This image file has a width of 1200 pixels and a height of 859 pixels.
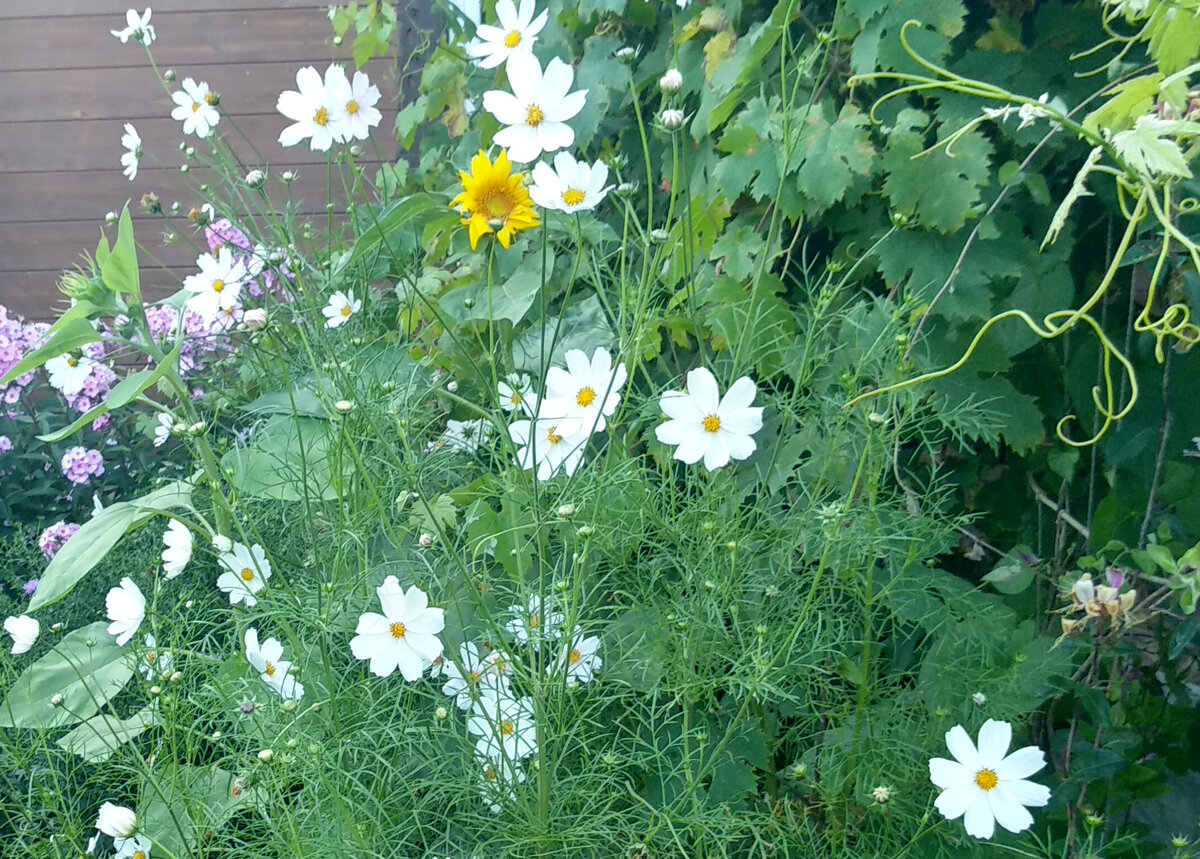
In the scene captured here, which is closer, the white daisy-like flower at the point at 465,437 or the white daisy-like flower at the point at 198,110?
the white daisy-like flower at the point at 465,437

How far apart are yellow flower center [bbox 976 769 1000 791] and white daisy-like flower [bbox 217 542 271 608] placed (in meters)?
0.72

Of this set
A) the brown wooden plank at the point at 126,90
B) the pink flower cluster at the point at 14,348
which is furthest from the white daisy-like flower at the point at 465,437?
the brown wooden plank at the point at 126,90

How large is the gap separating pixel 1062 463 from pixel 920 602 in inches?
11.1

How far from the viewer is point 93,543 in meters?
1.04

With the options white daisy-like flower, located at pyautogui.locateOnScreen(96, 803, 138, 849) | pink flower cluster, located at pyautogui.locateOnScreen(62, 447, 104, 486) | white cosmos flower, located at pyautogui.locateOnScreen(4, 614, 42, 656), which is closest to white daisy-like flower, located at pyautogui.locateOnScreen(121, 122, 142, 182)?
pink flower cluster, located at pyautogui.locateOnScreen(62, 447, 104, 486)

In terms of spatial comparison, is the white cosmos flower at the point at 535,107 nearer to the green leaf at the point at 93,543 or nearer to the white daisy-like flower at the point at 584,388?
the white daisy-like flower at the point at 584,388

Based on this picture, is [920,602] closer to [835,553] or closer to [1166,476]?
[835,553]

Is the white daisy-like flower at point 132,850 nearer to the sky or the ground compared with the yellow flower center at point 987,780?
nearer to the ground

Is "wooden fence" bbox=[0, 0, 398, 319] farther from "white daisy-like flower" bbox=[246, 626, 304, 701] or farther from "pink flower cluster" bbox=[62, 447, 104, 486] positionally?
"white daisy-like flower" bbox=[246, 626, 304, 701]

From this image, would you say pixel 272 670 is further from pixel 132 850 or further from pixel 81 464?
pixel 81 464

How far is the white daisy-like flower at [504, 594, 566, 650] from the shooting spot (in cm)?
85

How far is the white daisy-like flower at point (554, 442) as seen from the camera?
0.90 meters

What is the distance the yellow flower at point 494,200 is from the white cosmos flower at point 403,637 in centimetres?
33

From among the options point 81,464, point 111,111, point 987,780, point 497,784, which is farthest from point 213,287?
point 111,111
